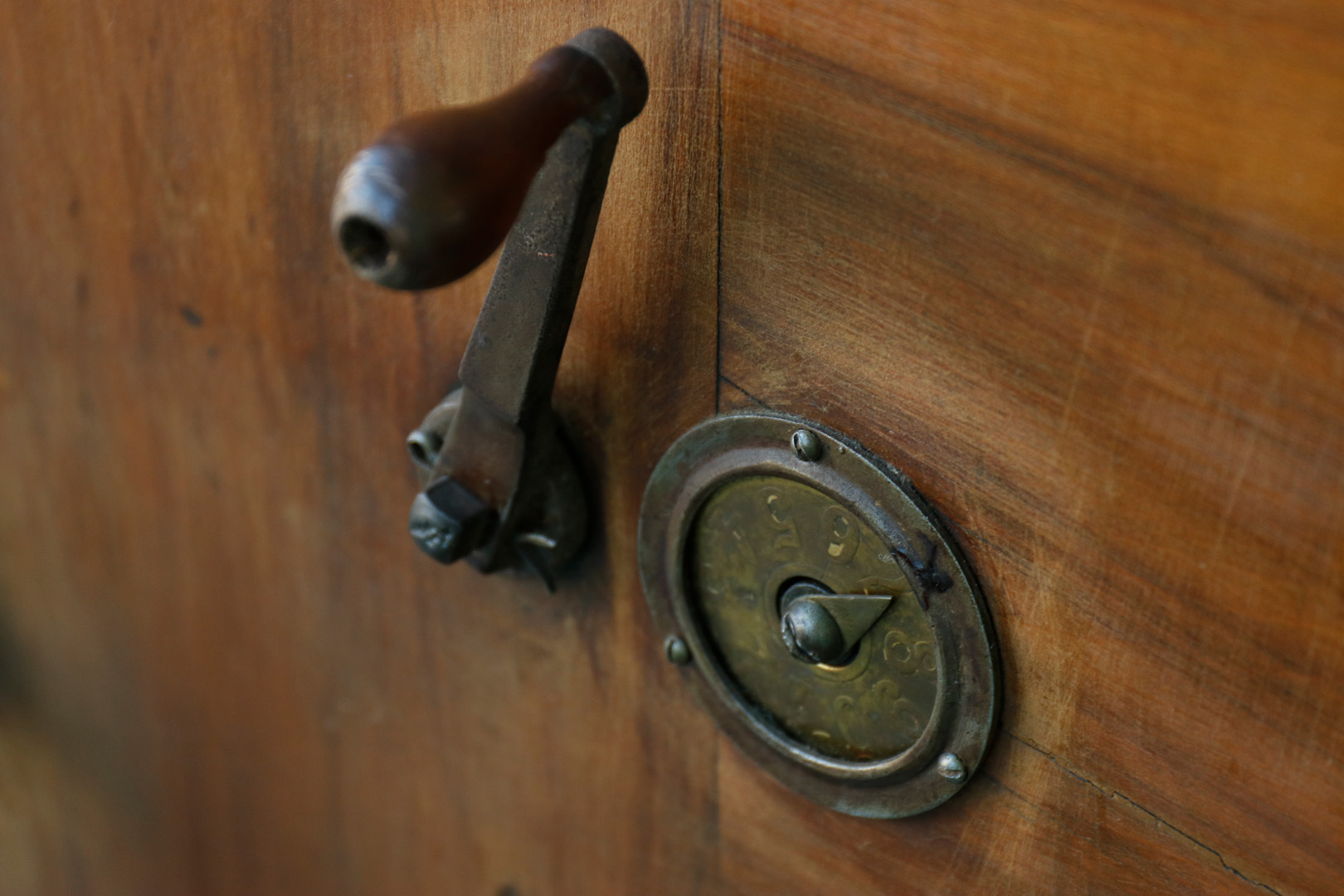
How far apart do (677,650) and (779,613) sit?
0.06 m

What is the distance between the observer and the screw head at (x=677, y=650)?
17.9 inches

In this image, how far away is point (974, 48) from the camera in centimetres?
31

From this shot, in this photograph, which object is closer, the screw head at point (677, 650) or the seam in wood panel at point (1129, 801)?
the seam in wood panel at point (1129, 801)

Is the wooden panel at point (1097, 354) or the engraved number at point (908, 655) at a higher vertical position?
the wooden panel at point (1097, 354)

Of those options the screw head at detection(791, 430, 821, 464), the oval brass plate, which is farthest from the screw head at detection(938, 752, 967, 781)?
the screw head at detection(791, 430, 821, 464)

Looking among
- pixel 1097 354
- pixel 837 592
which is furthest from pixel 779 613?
pixel 1097 354

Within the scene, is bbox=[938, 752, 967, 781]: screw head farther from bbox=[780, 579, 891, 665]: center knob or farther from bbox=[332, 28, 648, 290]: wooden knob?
bbox=[332, 28, 648, 290]: wooden knob

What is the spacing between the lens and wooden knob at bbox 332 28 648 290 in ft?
0.96

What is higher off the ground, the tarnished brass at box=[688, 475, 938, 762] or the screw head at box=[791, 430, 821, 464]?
the screw head at box=[791, 430, 821, 464]

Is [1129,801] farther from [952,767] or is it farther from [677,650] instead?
[677,650]

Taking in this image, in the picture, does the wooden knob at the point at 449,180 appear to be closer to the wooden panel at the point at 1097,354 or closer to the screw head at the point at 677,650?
the wooden panel at the point at 1097,354

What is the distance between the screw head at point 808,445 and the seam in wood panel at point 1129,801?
0.34 feet

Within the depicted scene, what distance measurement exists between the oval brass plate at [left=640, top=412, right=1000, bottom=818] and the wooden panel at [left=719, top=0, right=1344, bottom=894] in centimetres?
1

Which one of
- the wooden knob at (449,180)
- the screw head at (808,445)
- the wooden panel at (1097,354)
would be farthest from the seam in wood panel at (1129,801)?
the wooden knob at (449,180)
